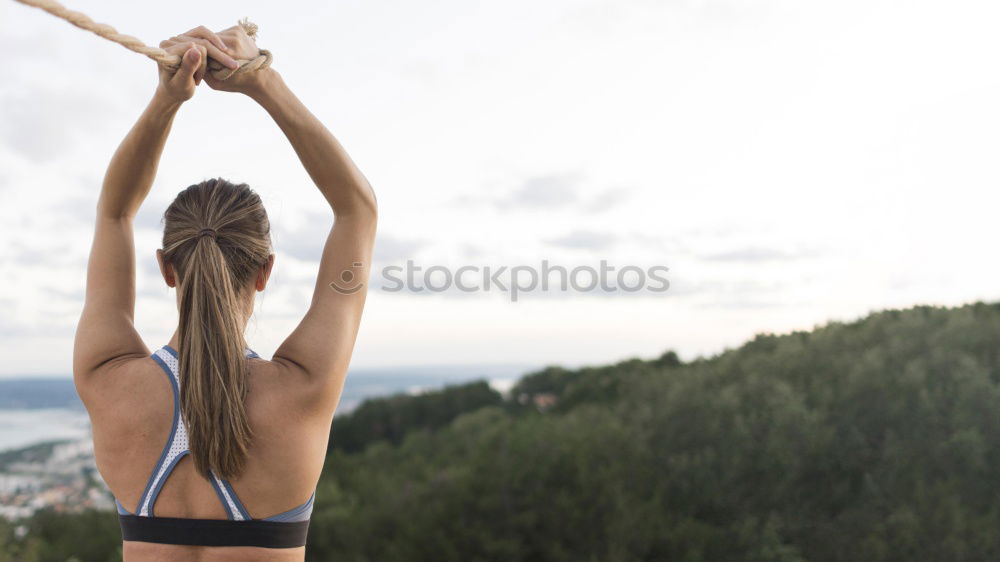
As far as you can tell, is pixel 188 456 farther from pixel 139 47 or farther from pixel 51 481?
pixel 51 481

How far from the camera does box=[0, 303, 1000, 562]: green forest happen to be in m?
7.95

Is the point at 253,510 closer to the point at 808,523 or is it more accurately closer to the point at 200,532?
the point at 200,532

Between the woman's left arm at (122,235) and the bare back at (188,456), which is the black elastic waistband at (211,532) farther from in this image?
the woman's left arm at (122,235)

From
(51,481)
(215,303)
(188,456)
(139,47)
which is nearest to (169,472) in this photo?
(188,456)

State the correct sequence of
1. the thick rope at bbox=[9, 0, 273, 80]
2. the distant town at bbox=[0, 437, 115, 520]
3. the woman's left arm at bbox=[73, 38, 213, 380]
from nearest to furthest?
the thick rope at bbox=[9, 0, 273, 80], the woman's left arm at bbox=[73, 38, 213, 380], the distant town at bbox=[0, 437, 115, 520]

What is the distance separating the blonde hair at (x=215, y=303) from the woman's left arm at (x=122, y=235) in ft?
0.50

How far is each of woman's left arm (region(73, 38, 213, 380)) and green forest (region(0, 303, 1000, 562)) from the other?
7119 mm

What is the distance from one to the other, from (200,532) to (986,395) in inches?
355

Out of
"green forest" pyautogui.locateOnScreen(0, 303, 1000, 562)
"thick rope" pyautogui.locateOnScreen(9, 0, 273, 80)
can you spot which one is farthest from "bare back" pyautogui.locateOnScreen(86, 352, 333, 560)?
"green forest" pyautogui.locateOnScreen(0, 303, 1000, 562)

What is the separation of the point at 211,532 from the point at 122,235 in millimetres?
650

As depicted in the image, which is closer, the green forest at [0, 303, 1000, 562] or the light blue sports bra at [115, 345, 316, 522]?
the light blue sports bra at [115, 345, 316, 522]

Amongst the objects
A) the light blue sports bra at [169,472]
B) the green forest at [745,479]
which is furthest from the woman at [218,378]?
the green forest at [745,479]

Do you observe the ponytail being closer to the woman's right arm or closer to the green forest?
the woman's right arm

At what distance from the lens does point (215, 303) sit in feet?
4.68
